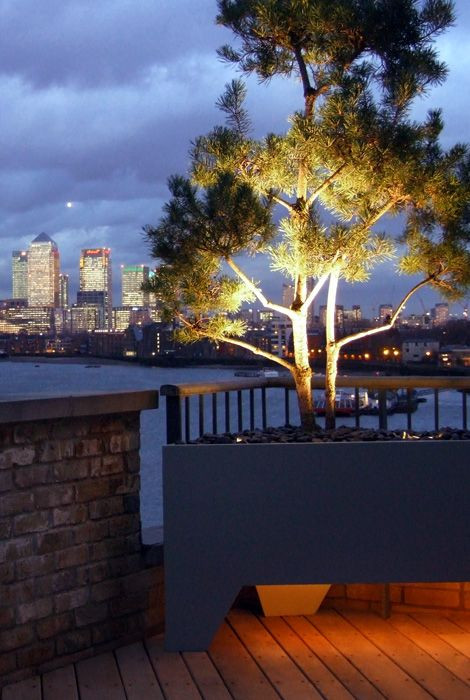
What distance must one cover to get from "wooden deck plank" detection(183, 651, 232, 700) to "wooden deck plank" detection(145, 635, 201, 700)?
0.02 meters

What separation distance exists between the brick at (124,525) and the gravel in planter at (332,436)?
0.38 meters

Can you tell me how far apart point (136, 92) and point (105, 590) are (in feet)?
13.0

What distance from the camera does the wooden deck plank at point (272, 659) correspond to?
2.65 m

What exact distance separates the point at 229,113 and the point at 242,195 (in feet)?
2.01

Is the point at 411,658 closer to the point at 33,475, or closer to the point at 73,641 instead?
the point at 73,641

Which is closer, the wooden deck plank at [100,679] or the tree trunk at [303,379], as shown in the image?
the wooden deck plank at [100,679]

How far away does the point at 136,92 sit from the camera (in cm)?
586

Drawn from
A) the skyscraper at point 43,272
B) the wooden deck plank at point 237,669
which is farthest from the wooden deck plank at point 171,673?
the skyscraper at point 43,272

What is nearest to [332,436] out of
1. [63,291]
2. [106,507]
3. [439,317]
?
[106,507]

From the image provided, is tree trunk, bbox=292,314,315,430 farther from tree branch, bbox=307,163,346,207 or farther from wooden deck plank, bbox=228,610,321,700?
wooden deck plank, bbox=228,610,321,700

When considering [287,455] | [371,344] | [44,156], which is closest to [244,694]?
[287,455]

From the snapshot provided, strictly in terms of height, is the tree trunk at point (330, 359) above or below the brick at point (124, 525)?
above

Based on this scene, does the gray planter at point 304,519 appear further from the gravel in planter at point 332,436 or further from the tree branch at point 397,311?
the tree branch at point 397,311

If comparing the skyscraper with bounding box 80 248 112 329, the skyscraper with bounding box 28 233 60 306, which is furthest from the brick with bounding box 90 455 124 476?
the skyscraper with bounding box 28 233 60 306
